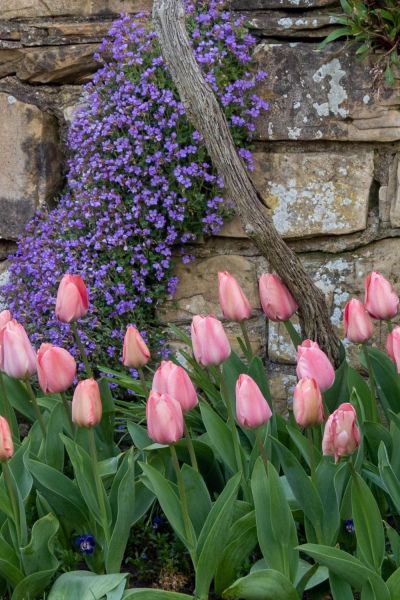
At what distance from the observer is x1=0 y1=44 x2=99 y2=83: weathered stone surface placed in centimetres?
282

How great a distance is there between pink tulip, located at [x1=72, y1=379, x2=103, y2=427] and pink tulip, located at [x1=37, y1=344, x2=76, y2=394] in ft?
0.25

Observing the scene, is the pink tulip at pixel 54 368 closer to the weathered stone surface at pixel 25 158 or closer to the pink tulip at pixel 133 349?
the pink tulip at pixel 133 349

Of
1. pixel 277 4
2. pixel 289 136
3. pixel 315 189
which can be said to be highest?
pixel 277 4

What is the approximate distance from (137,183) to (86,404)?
111 cm

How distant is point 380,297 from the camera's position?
1.87 meters

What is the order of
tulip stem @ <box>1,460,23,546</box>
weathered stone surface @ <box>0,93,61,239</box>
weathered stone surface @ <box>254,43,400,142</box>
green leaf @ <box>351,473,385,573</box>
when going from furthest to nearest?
1. weathered stone surface @ <box>0,93,61,239</box>
2. weathered stone surface @ <box>254,43,400,142</box>
3. tulip stem @ <box>1,460,23,546</box>
4. green leaf @ <box>351,473,385,573</box>

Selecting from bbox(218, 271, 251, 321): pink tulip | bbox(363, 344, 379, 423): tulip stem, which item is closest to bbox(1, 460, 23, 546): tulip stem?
bbox(218, 271, 251, 321): pink tulip

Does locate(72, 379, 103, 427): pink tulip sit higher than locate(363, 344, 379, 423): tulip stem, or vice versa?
locate(363, 344, 379, 423): tulip stem

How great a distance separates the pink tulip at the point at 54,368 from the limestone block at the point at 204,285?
1.05 metres

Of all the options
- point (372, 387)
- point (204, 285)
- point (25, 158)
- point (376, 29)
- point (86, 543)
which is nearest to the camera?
point (86, 543)

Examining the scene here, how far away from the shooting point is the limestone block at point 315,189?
8.68ft

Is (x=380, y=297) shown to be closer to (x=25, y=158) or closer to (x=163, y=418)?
(x=163, y=418)

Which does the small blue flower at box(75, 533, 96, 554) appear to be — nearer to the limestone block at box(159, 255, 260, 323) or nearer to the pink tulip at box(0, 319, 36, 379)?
the pink tulip at box(0, 319, 36, 379)

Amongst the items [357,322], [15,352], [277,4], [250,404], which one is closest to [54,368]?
[15,352]
